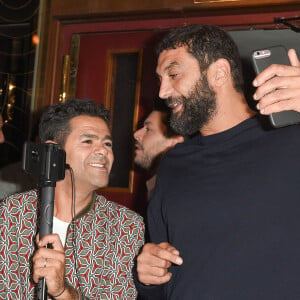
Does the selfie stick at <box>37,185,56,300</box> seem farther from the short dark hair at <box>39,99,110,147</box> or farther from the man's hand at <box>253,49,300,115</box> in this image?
the short dark hair at <box>39,99,110,147</box>

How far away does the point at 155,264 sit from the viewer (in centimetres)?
127

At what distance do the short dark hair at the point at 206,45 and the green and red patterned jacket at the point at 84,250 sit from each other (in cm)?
62

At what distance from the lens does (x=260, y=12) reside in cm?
275

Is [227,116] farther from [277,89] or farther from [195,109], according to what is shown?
[277,89]

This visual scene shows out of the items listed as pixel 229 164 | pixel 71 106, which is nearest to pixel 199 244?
pixel 229 164

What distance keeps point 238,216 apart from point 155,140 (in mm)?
1316

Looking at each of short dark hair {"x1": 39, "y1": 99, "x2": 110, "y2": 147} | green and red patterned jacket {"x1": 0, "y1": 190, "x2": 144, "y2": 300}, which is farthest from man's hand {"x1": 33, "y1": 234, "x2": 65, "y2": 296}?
short dark hair {"x1": 39, "y1": 99, "x2": 110, "y2": 147}

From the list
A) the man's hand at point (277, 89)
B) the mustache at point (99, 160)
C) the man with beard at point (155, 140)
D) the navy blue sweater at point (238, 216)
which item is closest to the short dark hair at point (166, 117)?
the man with beard at point (155, 140)

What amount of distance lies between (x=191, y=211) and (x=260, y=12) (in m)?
1.79

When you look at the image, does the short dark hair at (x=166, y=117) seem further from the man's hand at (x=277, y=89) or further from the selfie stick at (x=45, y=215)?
the man's hand at (x=277, y=89)

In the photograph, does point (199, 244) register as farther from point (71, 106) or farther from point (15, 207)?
point (71, 106)

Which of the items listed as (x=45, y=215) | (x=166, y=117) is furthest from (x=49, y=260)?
(x=166, y=117)

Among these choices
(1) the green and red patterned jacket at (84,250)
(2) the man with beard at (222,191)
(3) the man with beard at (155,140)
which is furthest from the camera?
(3) the man with beard at (155,140)

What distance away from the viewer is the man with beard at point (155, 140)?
2.48 m
